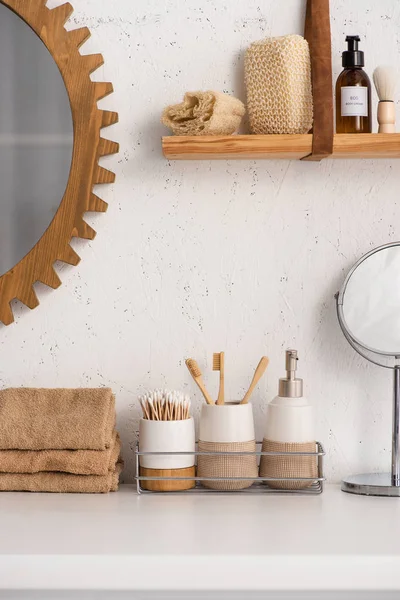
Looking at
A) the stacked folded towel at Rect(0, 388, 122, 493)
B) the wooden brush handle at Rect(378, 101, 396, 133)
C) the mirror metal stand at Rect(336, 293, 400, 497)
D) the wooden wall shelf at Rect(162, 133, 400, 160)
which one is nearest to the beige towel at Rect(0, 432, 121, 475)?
the stacked folded towel at Rect(0, 388, 122, 493)

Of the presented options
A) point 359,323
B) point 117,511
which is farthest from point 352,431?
point 117,511

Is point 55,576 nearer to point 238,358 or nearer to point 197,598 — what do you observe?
point 197,598

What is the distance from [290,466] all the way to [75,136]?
2.34ft

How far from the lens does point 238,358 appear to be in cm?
150

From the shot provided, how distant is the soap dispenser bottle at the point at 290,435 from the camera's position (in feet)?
4.47

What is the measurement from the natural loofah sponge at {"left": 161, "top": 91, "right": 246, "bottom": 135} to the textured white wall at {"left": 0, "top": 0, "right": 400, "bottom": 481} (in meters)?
0.10

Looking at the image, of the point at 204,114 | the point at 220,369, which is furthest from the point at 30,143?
the point at 220,369

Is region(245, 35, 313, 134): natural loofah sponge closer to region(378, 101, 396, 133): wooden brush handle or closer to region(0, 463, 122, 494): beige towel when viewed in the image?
region(378, 101, 396, 133): wooden brush handle

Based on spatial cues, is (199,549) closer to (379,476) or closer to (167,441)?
(167,441)

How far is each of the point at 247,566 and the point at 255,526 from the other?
155mm

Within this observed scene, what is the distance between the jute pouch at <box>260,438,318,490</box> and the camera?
4.47 feet

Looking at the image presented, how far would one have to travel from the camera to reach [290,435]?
1.38 metres

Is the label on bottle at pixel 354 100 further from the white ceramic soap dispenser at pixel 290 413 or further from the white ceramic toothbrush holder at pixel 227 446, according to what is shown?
the white ceramic toothbrush holder at pixel 227 446

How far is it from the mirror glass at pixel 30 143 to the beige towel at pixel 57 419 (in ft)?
0.86
